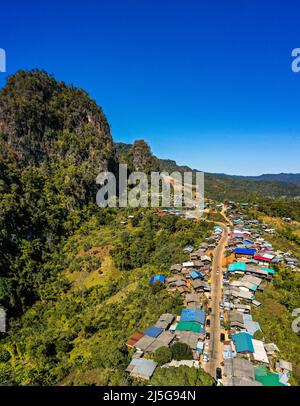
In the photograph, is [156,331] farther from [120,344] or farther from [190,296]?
[190,296]

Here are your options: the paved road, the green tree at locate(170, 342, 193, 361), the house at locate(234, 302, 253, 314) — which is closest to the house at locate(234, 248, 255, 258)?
the paved road

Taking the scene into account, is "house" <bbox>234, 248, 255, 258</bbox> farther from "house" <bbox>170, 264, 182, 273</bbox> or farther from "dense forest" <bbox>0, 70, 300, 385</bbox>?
"house" <bbox>170, 264, 182, 273</bbox>

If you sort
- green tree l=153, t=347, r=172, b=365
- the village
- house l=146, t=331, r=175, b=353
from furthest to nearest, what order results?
house l=146, t=331, r=175, b=353 → green tree l=153, t=347, r=172, b=365 → the village

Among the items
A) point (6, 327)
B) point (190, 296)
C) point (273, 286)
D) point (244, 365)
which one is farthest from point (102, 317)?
point (273, 286)

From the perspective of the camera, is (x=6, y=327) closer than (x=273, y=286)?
No

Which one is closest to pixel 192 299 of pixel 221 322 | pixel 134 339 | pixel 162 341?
pixel 221 322

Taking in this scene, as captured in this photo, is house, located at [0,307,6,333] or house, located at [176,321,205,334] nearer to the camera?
house, located at [176,321,205,334]

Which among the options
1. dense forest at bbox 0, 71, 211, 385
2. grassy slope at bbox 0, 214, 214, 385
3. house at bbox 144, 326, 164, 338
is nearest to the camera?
house at bbox 144, 326, 164, 338
